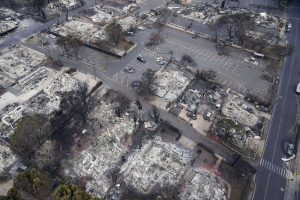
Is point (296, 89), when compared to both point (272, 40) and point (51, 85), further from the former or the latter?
point (51, 85)

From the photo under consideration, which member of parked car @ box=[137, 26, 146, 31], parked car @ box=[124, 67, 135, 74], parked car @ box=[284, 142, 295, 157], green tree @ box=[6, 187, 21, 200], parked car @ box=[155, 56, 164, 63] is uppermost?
parked car @ box=[137, 26, 146, 31]

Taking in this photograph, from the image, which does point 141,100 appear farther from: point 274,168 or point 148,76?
point 274,168

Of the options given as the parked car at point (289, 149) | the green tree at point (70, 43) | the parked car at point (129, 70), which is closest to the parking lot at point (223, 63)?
the parked car at point (129, 70)

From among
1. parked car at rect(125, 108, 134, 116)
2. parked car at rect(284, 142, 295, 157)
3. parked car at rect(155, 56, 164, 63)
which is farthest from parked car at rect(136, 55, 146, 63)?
parked car at rect(284, 142, 295, 157)

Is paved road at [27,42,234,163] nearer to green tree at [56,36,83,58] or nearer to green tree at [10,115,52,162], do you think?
green tree at [56,36,83,58]

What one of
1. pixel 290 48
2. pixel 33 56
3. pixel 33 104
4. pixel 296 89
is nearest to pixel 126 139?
pixel 33 104

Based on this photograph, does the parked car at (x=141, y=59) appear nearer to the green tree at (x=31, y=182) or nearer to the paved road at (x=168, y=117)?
the paved road at (x=168, y=117)
